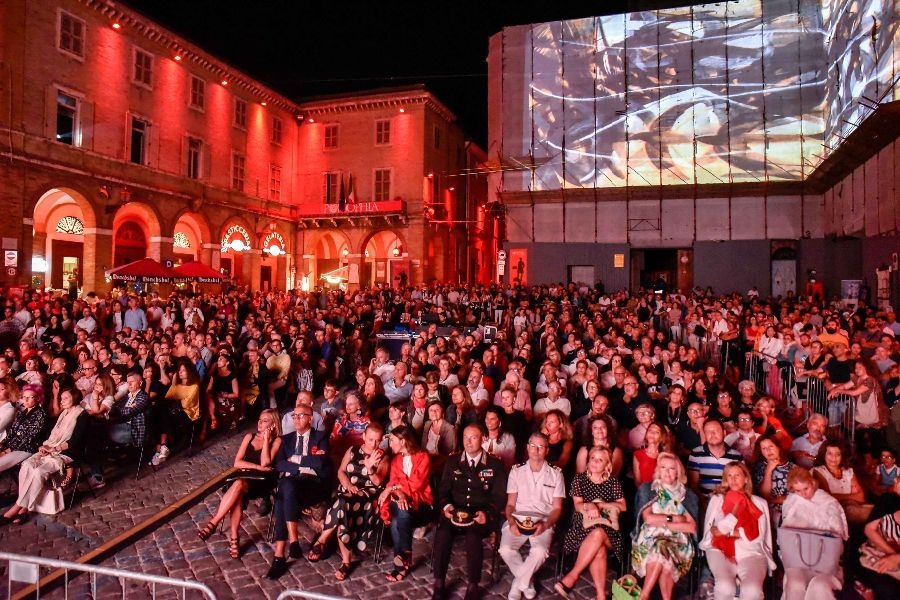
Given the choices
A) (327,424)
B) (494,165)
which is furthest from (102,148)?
(327,424)

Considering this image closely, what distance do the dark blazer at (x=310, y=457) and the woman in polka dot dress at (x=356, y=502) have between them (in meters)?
0.30

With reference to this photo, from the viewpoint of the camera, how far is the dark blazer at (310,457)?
20.4ft

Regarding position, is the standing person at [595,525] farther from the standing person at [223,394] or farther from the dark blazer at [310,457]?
the standing person at [223,394]

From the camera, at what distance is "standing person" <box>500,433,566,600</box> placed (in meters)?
5.10

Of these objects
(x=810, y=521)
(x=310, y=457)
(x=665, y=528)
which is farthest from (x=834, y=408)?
(x=310, y=457)

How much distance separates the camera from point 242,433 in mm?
9750

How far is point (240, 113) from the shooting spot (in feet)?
101

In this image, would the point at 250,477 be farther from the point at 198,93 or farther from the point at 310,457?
the point at 198,93

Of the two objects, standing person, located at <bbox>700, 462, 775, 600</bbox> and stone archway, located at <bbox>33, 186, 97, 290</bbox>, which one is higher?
stone archway, located at <bbox>33, 186, 97, 290</bbox>

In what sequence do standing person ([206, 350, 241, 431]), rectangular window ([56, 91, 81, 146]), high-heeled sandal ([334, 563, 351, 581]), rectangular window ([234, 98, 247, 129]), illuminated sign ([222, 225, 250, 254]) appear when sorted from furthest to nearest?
rectangular window ([234, 98, 247, 129])
illuminated sign ([222, 225, 250, 254])
rectangular window ([56, 91, 81, 146])
standing person ([206, 350, 241, 431])
high-heeled sandal ([334, 563, 351, 581])

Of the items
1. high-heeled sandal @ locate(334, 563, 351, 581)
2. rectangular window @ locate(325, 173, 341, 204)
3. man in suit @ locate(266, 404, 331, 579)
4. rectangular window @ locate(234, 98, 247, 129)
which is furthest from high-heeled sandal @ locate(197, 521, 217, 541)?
rectangular window @ locate(325, 173, 341, 204)

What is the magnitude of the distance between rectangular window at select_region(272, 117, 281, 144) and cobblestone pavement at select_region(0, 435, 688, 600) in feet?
96.4

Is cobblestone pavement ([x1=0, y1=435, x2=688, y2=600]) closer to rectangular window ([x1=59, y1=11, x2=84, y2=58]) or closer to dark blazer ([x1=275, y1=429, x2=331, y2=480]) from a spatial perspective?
dark blazer ([x1=275, y1=429, x2=331, y2=480])

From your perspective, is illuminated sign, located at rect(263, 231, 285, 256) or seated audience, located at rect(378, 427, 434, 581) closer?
seated audience, located at rect(378, 427, 434, 581)
